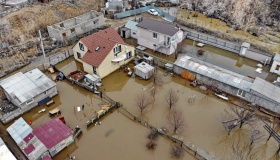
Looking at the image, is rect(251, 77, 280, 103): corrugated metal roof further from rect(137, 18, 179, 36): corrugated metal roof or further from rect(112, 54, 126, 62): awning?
rect(112, 54, 126, 62): awning

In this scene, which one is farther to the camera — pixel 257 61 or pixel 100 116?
pixel 257 61

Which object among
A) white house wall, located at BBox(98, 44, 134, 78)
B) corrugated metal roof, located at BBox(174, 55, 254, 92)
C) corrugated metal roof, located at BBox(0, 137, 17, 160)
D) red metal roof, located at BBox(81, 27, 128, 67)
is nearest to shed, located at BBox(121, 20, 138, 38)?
red metal roof, located at BBox(81, 27, 128, 67)

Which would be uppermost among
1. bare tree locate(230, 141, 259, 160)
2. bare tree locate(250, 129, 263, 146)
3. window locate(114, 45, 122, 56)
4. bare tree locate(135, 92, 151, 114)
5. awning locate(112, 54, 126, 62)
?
window locate(114, 45, 122, 56)

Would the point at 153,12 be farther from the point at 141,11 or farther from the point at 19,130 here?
the point at 19,130

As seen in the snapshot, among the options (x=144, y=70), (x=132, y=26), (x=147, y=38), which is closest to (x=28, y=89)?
(x=144, y=70)

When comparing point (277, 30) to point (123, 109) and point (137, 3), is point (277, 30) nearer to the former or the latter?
point (137, 3)

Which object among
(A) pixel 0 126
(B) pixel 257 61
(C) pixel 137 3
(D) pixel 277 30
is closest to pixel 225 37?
(B) pixel 257 61

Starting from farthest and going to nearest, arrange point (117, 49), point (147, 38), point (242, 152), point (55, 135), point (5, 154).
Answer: point (147, 38) → point (117, 49) → point (242, 152) → point (55, 135) → point (5, 154)
